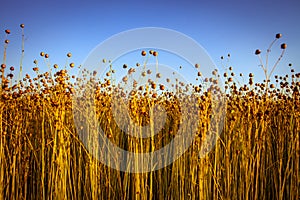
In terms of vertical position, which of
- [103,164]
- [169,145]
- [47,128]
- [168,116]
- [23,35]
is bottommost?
[103,164]

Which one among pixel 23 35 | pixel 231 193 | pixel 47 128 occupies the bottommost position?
pixel 231 193

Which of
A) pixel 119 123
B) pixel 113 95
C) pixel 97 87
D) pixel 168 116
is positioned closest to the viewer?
pixel 97 87

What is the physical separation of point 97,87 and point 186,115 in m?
0.94

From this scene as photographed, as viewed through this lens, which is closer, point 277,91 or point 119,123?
point 119,123

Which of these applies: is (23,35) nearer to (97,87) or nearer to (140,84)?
(97,87)

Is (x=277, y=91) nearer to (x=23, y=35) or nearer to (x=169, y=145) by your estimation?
(x=169, y=145)

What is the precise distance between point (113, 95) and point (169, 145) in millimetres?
814

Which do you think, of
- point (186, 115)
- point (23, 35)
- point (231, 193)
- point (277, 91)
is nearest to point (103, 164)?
point (186, 115)

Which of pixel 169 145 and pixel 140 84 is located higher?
pixel 140 84

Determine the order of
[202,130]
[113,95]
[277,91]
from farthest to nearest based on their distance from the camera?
[277,91], [113,95], [202,130]

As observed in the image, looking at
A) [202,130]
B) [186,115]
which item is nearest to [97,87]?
[186,115]

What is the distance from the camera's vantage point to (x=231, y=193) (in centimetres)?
227

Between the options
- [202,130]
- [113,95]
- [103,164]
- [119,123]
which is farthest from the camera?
[119,123]

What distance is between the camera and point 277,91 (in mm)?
3268
